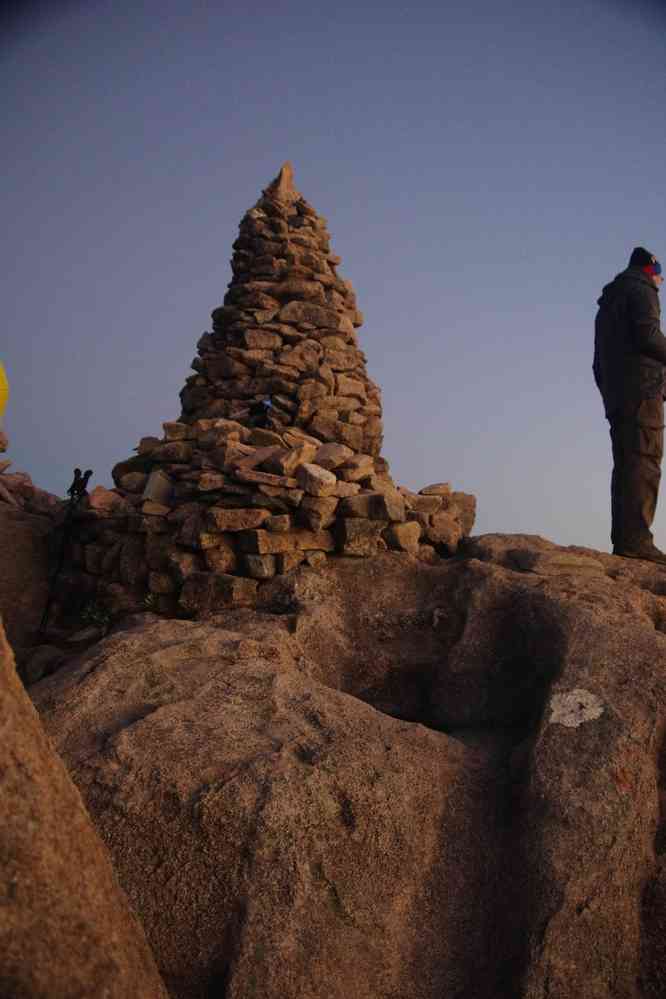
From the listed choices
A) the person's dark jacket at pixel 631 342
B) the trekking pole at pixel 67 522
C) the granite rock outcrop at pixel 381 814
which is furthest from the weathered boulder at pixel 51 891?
the person's dark jacket at pixel 631 342

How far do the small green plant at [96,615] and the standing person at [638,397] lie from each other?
16.5 ft

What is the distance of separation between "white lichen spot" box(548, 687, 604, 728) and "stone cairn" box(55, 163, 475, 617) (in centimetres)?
252

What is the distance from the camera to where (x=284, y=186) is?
8844mm

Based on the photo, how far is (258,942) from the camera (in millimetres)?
2383

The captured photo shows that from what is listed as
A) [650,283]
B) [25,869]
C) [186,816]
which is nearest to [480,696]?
[186,816]

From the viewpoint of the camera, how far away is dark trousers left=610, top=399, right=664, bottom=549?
6.56 metres

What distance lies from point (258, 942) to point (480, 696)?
7.23 ft

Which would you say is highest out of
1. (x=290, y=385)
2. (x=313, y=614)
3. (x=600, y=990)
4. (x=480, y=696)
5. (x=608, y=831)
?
(x=290, y=385)

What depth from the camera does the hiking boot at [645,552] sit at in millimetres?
6367

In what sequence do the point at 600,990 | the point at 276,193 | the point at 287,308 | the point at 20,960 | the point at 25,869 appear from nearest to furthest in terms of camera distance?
the point at 20,960 < the point at 25,869 < the point at 600,990 < the point at 287,308 < the point at 276,193

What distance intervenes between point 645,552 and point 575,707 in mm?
3708

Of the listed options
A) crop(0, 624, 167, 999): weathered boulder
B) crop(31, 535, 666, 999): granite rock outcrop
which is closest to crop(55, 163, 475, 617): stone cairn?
crop(31, 535, 666, 999): granite rock outcrop

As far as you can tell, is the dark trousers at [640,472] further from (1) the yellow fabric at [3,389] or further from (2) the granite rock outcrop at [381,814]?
(1) the yellow fabric at [3,389]

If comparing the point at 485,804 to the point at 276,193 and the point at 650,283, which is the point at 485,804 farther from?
the point at 276,193
